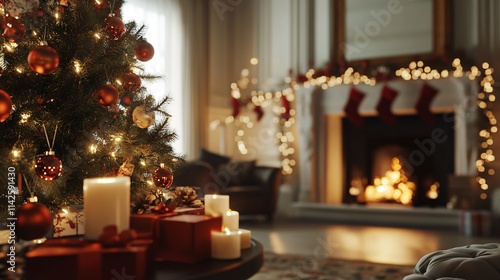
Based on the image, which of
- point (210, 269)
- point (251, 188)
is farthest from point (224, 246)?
point (251, 188)

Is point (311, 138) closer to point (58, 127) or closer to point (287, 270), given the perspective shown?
point (287, 270)

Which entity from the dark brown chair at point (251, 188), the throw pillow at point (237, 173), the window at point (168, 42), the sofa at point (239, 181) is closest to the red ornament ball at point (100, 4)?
the sofa at point (239, 181)

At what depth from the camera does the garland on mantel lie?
4.63 meters

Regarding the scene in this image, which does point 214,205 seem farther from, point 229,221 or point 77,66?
point 77,66

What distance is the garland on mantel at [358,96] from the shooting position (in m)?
4.63

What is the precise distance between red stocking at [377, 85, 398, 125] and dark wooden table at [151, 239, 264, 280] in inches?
155

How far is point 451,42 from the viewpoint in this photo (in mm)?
4871

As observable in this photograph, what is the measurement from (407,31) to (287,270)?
3315mm

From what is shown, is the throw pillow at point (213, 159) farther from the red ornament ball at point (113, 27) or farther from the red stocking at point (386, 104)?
the red ornament ball at point (113, 27)

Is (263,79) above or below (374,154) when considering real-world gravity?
above

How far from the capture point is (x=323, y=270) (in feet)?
9.00

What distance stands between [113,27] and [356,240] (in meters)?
2.89

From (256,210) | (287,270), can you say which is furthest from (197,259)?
(256,210)

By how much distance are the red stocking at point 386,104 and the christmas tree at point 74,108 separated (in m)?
3.74
